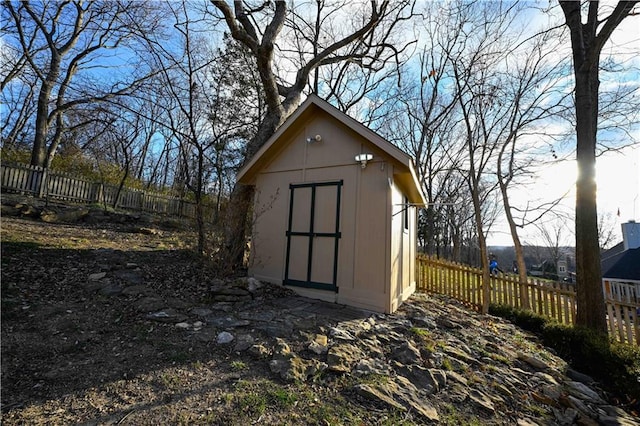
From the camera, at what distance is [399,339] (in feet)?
13.8

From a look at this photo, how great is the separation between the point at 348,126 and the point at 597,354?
5.86m

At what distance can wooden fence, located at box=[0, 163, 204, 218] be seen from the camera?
34.0ft

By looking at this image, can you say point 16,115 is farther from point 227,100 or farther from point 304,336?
point 304,336

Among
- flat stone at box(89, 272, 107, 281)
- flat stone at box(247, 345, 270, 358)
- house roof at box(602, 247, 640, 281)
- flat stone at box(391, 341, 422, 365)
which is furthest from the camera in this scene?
house roof at box(602, 247, 640, 281)

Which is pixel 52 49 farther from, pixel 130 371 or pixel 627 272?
pixel 627 272

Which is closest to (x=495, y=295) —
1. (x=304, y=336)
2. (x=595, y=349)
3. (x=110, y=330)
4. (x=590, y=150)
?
(x=595, y=349)

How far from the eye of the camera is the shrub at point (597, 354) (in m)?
4.36

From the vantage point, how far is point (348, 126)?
5.66 meters

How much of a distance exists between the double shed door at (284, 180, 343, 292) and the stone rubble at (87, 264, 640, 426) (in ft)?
1.79

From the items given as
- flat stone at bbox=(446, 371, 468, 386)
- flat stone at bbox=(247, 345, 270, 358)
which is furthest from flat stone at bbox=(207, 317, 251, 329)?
flat stone at bbox=(446, 371, 468, 386)

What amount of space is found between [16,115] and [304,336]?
878 inches

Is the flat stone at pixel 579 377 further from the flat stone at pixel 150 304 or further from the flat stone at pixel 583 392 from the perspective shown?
the flat stone at pixel 150 304

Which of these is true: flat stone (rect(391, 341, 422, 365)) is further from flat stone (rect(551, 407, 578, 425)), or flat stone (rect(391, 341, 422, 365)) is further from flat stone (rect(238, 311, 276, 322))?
flat stone (rect(238, 311, 276, 322))

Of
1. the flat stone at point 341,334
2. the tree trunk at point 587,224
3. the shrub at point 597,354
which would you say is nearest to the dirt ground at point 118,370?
the flat stone at point 341,334
